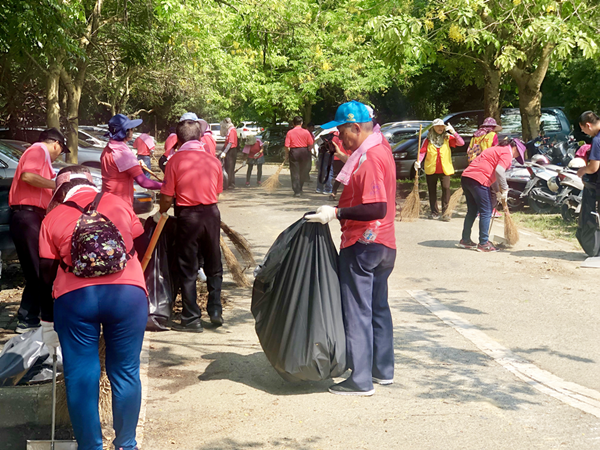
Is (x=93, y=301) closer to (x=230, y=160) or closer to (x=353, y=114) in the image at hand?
(x=353, y=114)

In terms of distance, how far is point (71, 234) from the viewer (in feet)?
12.0

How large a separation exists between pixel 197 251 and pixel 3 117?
1794 cm

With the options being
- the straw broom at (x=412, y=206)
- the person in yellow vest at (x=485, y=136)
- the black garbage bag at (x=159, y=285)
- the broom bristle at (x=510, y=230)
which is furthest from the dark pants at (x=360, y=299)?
the person in yellow vest at (x=485, y=136)

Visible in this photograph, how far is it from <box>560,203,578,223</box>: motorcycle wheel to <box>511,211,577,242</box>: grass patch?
9cm

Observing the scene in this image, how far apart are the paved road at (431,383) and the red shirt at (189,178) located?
126 centimetres

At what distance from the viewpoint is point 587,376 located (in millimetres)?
5480

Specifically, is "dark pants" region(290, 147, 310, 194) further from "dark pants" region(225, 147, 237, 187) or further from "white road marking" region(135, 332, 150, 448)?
"white road marking" region(135, 332, 150, 448)

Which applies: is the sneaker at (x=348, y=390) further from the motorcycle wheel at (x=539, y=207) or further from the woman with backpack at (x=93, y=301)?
the motorcycle wheel at (x=539, y=207)

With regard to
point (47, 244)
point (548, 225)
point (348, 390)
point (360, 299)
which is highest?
point (47, 244)

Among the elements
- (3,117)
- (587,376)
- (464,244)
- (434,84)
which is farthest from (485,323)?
(434,84)

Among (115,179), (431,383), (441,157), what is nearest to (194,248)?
(115,179)

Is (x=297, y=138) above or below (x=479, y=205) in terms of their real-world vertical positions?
above

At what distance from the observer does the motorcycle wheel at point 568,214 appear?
503 inches

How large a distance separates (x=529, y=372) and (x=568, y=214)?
7991 mm
